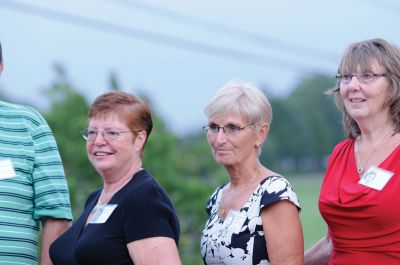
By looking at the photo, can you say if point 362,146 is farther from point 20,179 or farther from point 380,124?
point 20,179

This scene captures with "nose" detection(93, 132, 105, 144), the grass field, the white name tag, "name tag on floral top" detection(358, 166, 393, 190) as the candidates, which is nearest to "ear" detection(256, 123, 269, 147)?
"name tag on floral top" detection(358, 166, 393, 190)

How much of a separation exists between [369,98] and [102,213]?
4.23 ft

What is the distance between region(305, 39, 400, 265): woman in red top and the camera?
3092mm

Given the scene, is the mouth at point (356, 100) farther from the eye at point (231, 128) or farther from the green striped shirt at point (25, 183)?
the green striped shirt at point (25, 183)

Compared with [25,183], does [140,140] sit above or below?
above

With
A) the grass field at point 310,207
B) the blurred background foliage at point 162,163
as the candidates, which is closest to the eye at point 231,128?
the blurred background foliage at point 162,163

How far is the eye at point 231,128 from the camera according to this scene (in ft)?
11.9

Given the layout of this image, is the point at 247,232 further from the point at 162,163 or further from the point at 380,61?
the point at 162,163

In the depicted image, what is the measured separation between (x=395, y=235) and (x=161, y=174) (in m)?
10.9

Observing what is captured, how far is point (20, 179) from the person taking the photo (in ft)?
11.8

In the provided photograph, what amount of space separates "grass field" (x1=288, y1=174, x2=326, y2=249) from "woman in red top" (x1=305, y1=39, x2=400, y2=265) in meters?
31.3

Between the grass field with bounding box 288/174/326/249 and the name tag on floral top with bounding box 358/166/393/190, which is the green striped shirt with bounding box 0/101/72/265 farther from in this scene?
the grass field with bounding box 288/174/326/249

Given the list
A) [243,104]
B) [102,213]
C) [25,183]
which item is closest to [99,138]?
[102,213]

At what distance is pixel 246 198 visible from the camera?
3549mm
